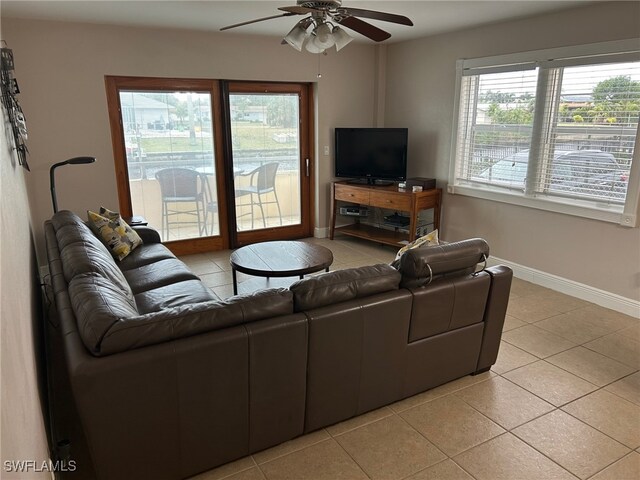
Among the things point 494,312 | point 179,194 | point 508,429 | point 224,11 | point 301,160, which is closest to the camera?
point 508,429

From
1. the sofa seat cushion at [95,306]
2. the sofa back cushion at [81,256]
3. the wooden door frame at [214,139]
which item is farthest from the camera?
the wooden door frame at [214,139]

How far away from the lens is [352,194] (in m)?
5.51

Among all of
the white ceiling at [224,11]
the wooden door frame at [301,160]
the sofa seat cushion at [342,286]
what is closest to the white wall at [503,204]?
the white ceiling at [224,11]

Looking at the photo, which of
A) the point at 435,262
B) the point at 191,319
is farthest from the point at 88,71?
the point at 435,262

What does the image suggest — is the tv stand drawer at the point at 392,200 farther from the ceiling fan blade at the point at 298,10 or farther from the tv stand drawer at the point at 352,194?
the ceiling fan blade at the point at 298,10

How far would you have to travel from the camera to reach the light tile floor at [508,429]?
6.59 feet

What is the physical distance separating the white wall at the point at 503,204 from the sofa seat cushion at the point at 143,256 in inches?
125

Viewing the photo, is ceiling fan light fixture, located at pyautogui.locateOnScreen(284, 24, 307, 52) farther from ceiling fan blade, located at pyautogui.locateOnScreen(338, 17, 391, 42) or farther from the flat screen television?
the flat screen television

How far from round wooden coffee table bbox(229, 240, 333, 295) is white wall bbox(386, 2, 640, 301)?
6.73ft

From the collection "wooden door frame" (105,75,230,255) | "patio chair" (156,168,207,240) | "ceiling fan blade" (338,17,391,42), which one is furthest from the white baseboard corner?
"ceiling fan blade" (338,17,391,42)

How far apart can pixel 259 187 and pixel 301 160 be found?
652mm

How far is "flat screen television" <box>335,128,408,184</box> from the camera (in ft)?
17.5

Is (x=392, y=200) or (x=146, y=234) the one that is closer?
(x=146, y=234)

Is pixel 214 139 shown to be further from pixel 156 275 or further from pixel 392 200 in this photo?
pixel 156 275
